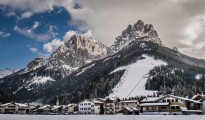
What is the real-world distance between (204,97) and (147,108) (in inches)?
1199

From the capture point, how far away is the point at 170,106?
15738 centimetres

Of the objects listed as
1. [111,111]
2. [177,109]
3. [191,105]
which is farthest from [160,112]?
[111,111]

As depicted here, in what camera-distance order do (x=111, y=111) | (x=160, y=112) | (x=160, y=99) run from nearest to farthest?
1. (x=160, y=112)
2. (x=160, y=99)
3. (x=111, y=111)

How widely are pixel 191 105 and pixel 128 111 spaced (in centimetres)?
3255

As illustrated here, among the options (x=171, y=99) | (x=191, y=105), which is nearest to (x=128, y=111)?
Answer: (x=171, y=99)

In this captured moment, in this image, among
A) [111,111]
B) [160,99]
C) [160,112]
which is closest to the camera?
[160,112]

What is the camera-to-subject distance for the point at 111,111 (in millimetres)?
198875

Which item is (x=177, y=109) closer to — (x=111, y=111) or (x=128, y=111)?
(x=128, y=111)

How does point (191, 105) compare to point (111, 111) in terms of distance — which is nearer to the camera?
point (191, 105)

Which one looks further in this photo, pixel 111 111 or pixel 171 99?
pixel 111 111

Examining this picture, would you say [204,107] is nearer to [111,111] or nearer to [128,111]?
[128,111]

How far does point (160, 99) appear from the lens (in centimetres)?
16462

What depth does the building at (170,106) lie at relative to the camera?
155700 mm

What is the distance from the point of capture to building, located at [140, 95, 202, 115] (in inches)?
6130
